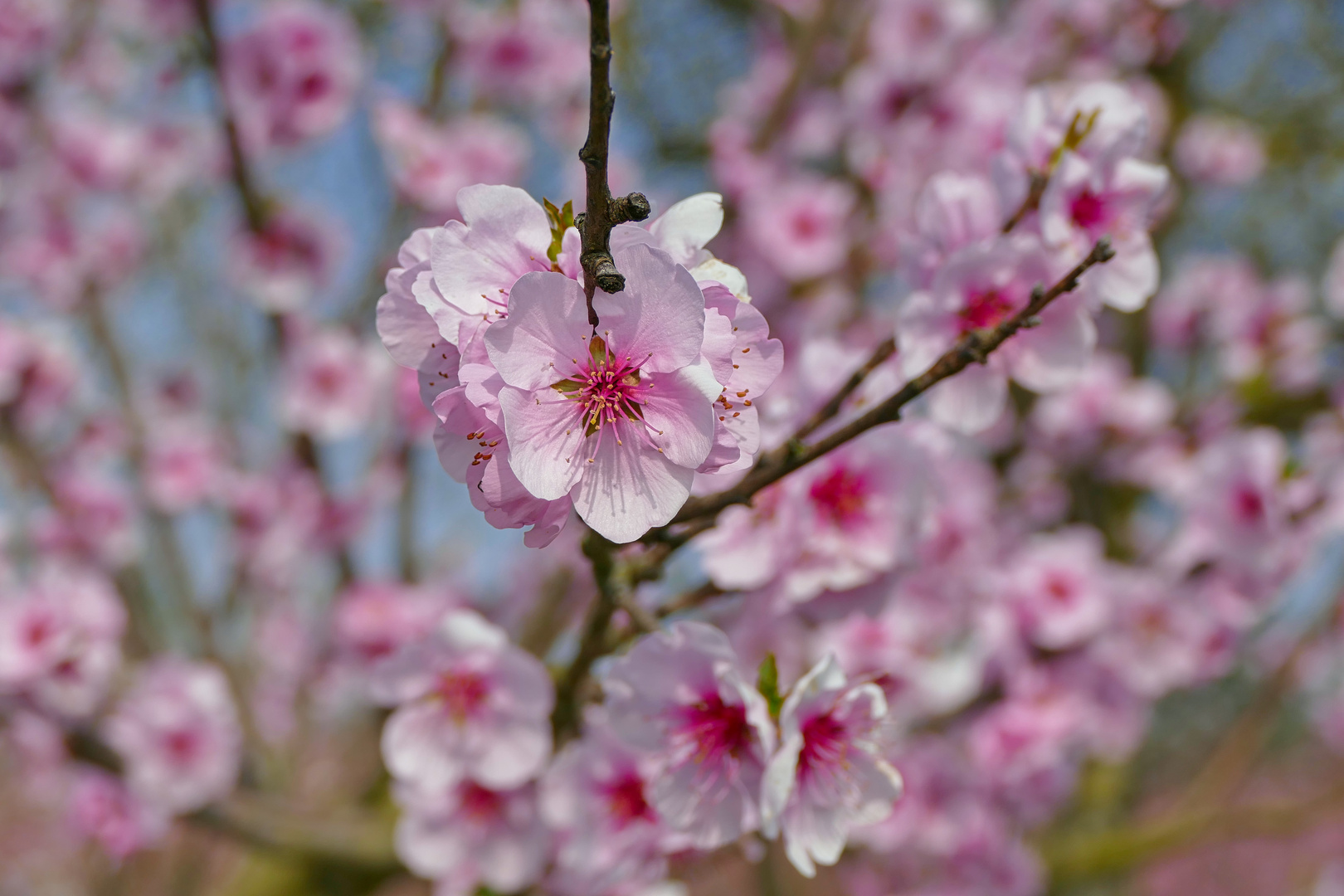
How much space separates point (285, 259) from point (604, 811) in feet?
7.60

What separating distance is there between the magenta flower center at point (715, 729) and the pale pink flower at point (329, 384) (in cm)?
235

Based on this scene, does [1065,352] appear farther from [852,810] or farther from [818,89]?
[818,89]

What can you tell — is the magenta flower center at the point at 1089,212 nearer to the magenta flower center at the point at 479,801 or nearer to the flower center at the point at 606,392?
the flower center at the point at 606,392

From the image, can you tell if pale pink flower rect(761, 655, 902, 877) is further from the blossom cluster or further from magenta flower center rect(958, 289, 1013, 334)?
magenta flower center rect(958, 289, 1013, 334)

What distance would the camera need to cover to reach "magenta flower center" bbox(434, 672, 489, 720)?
1.37 meters

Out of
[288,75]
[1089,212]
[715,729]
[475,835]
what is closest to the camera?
[715,729]

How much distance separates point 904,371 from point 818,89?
9.70 feet

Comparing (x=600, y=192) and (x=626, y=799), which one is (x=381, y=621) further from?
(x=600, y=192)

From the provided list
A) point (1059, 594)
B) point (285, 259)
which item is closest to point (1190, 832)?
point (1059, 594)

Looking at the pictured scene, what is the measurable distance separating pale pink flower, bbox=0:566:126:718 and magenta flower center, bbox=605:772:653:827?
158 cm

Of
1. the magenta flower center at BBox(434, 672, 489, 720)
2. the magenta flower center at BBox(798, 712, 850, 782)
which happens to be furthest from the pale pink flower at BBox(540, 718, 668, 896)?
the magenta flower center at BBox(798, 712, 850, 782)

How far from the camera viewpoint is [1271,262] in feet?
17.0

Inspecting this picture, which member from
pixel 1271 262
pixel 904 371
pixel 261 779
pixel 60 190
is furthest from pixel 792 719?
pixel 1271 262

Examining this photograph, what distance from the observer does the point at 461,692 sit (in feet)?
4.56
